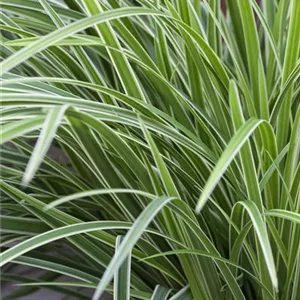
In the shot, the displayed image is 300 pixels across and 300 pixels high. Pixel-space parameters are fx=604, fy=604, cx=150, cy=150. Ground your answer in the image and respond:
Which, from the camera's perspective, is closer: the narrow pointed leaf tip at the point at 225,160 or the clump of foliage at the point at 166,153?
the narrow pointed leaf tip at the point at 225,160

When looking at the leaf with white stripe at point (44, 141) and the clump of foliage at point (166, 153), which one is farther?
the clump of foliage at point (166, 153)

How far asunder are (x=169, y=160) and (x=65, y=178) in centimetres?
19

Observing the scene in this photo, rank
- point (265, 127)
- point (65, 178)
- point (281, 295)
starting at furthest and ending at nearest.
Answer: point (65, 178), point (281, 295), point (265, 127)

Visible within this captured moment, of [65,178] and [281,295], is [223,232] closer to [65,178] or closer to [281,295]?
[281,295]

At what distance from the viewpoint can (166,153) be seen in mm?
670

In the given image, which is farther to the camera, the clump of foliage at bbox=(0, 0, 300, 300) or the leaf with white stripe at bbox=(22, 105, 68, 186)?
the clump of foliage at bbox=(0, 0, 300, 300)

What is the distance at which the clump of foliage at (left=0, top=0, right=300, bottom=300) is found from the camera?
53cm

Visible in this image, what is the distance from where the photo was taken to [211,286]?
63 cm

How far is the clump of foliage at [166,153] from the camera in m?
0.53

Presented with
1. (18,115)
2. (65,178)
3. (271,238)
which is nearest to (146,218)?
(18,115)

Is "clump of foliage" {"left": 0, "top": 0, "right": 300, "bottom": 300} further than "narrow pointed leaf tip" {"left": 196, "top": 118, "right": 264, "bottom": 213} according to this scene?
Yes

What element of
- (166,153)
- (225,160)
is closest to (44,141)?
(225,160)

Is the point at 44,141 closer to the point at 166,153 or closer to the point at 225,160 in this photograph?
the point at 225,160

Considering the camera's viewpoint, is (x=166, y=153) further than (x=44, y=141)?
Yes
